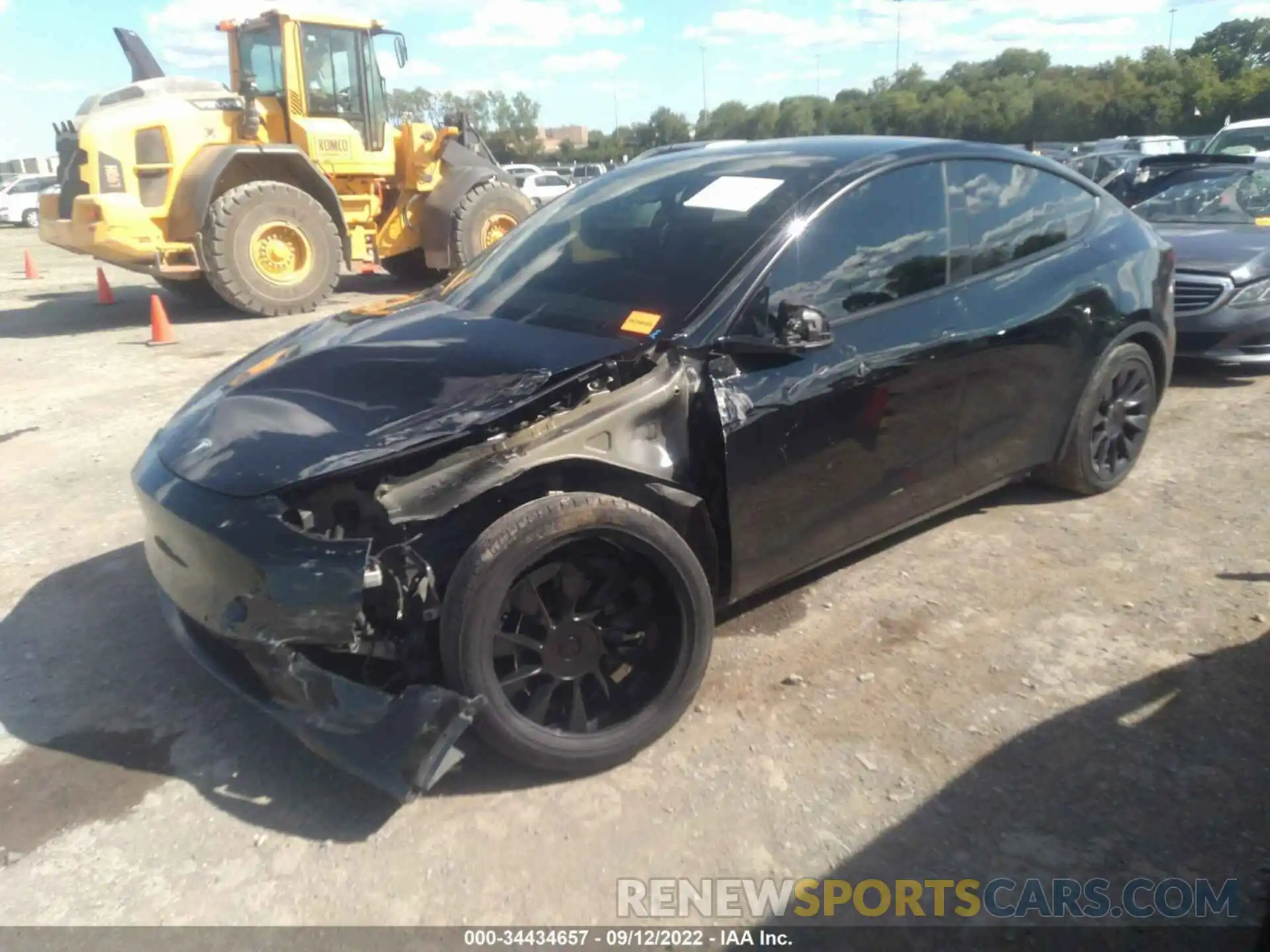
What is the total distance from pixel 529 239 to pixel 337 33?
850 cm

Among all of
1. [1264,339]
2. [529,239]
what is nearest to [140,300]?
[529,239]

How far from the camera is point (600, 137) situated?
64.8 m

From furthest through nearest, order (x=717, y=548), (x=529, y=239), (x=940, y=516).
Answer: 1. (x=940, y=516)
2. (x=529, y=239)
3. (x=717, y=548)

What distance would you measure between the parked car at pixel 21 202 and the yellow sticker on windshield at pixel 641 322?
34.3m

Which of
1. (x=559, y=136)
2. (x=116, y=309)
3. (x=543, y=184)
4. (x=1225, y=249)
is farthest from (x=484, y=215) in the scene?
(x=559, y=136)

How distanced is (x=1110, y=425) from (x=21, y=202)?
3572cm

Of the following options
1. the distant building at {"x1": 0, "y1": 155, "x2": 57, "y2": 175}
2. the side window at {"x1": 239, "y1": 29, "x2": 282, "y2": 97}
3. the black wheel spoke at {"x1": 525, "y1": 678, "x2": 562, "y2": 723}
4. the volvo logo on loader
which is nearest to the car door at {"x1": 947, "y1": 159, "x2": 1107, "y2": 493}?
A: the black wheel spoke at {"x1": 525, "y1": 678, "x2": 562, "y2": 723}

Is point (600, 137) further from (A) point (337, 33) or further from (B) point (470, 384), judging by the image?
(B) point (470, 384)

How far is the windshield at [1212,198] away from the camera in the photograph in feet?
24.4

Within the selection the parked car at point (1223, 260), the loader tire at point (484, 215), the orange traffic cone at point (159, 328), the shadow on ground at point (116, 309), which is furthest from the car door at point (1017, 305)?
the orange traffic cone at point (159, 328)

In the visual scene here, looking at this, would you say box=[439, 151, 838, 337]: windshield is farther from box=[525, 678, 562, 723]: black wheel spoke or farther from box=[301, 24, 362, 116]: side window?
box=[301, 24, 362, 116]: side window

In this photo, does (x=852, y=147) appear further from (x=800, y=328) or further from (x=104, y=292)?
(x=104, y=292)

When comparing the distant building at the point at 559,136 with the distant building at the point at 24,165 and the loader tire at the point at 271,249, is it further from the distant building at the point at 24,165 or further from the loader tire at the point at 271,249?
the loader tire at the point at 271,249

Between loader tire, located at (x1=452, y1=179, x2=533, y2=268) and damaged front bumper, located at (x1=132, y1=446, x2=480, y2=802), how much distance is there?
8.79 m
